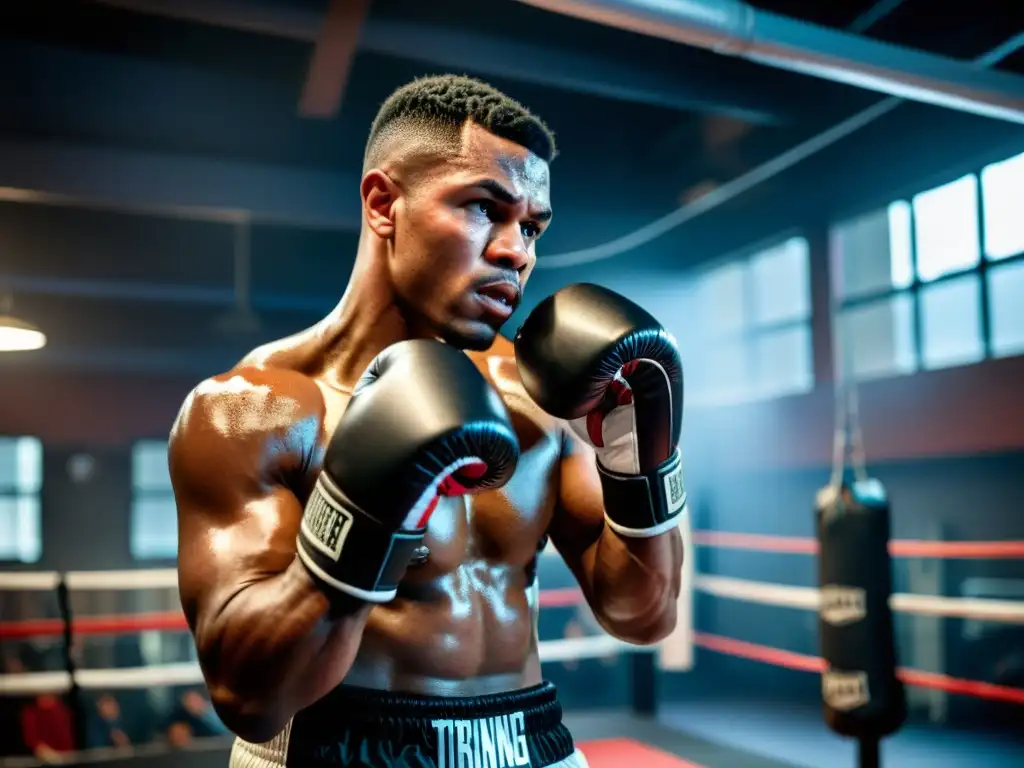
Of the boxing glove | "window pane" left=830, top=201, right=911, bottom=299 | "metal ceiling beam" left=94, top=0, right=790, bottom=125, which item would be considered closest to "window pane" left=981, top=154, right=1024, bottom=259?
"window pane" left=830, top=201, right=911, bottom=299

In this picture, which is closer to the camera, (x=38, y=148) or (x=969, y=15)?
(x=969, y=15)

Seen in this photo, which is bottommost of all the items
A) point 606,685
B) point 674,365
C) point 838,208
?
point 606,685

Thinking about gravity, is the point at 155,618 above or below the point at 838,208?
below

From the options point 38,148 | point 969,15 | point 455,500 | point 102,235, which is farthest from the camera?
point 102,235

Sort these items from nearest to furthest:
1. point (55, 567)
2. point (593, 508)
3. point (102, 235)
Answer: point (593, 508) → point (102, 235) → point (55, 567)

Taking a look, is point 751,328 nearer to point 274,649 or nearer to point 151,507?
point 151,507

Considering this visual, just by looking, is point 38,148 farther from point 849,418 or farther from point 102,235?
point 849,418

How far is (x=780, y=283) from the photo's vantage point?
23.0 feet

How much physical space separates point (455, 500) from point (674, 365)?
0.32 m

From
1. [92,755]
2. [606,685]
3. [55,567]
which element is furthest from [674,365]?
[55,567]

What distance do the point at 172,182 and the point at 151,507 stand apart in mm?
4720

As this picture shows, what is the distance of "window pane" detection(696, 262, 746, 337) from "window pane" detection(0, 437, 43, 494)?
586 cm

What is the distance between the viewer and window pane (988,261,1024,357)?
15.9 feet

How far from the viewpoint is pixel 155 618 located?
351cm
